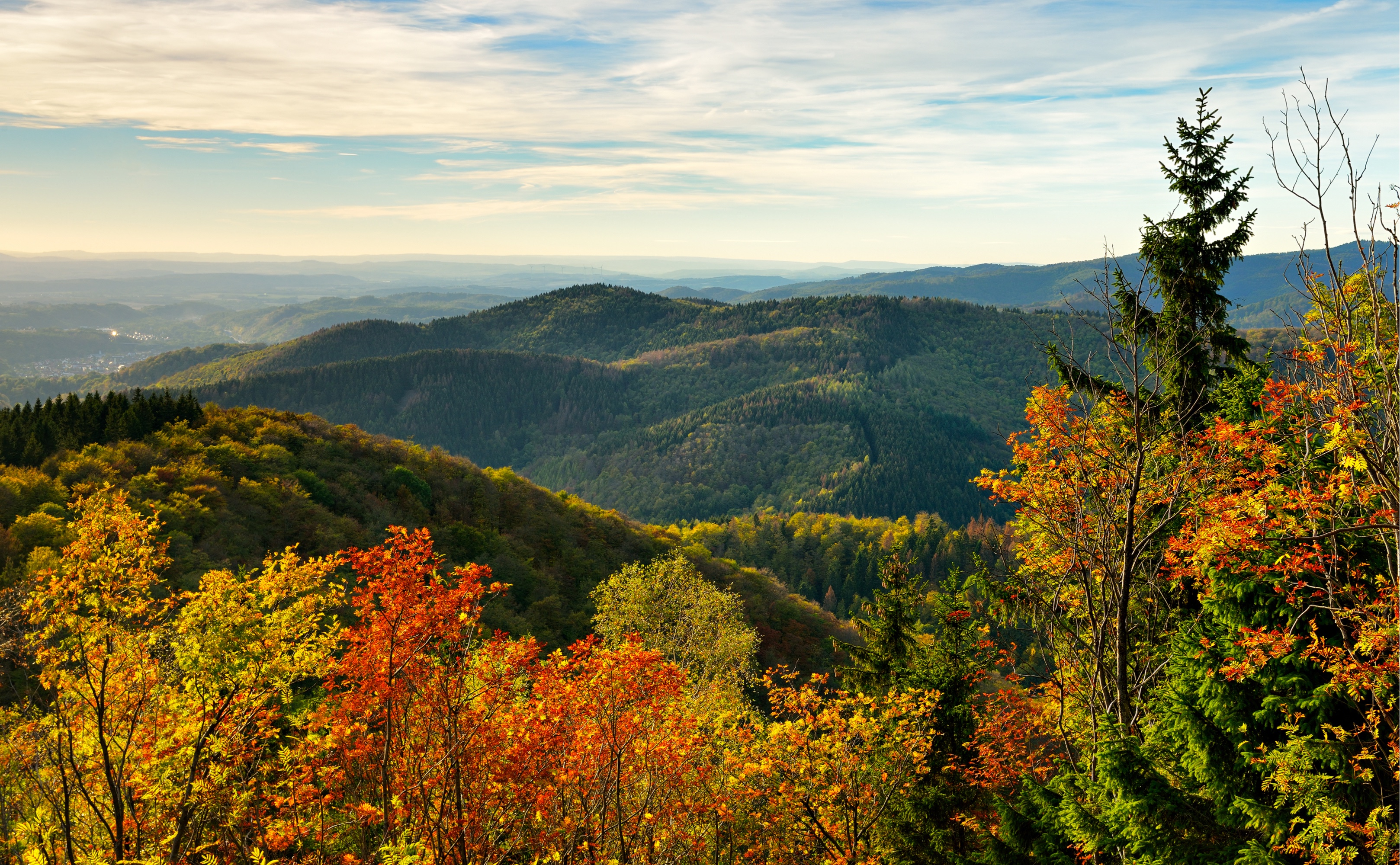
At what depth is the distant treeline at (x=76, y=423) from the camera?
4497 cm

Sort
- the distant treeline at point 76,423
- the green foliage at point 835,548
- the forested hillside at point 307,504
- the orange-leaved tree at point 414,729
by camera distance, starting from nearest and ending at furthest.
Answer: the orange-leaved tree at point 414,729, the forested hillside at point 307,504, the distant treeline at point 76,423, the green foliage at point 835,548

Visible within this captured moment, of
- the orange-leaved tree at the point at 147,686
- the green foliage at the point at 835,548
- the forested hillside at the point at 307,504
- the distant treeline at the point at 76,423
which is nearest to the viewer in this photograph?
the orange-leaved tree at the point at 147,686

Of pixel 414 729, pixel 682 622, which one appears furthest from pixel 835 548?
pixel 414 729

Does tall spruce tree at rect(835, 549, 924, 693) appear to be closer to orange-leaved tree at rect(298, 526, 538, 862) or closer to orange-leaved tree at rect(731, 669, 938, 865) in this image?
orange-leaved tree at rect(731, 669, 938, 865)

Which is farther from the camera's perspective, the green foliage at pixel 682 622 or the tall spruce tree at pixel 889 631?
the green foliage at pixel 682 622

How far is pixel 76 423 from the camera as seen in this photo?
48562 millimetres

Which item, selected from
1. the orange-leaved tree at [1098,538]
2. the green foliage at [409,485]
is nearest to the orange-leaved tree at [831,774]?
the orange-leaved tree at [1098,538]

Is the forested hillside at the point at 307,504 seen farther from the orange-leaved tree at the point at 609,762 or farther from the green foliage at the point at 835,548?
the green foliage at the point at 835,548

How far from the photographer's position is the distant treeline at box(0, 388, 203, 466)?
148ft

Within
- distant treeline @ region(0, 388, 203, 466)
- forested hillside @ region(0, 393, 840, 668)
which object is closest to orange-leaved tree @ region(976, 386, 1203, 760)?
forested hillside @ region(0, 393, 840, 668)

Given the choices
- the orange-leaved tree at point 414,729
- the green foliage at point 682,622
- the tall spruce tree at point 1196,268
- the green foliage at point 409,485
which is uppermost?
the tall spruce tree at point 1196,268

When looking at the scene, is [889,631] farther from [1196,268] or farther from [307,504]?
[307,504]

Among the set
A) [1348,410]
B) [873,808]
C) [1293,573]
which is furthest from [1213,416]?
[873,808]

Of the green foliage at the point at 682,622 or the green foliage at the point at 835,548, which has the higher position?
the green foliage at the point at 682,622
